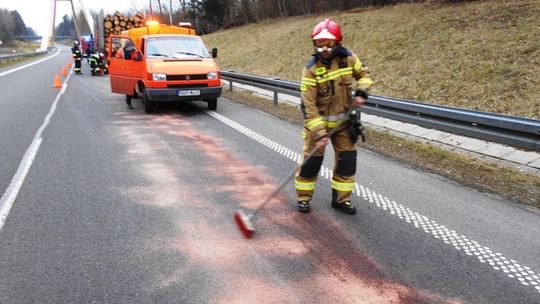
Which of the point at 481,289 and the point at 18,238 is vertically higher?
the point at 18,238

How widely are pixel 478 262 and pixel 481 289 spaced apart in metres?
0.42

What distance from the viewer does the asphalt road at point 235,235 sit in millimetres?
3182

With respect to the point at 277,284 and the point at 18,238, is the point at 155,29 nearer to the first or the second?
the point at 18,238

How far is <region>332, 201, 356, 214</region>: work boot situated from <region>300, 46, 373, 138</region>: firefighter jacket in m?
0.81

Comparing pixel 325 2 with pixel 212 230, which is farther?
pixel 325 2

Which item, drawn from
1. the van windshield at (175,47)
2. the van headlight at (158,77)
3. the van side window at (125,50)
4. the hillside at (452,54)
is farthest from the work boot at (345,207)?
the van side window at (125,50)

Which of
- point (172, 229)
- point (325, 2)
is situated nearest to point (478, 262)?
point (172, 229)

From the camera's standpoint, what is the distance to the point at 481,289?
3.18 meters

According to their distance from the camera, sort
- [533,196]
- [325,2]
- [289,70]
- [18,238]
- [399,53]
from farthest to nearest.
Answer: [325,2], [289,70], [399,53], [533,196], [18,238]

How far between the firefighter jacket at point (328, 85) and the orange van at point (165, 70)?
6.53 metres

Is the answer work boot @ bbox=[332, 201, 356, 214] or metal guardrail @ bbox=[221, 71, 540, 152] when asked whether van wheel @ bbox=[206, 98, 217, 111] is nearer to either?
metal guardrail @ bbox=[221, 71, 540, 152]

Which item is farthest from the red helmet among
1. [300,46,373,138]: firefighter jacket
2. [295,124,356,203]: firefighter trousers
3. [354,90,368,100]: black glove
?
[295,124,356,203]: firefighter trousers

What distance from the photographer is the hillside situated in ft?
33.2

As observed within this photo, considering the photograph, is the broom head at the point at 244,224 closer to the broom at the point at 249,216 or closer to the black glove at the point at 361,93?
the broom at the point at 249,216
